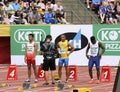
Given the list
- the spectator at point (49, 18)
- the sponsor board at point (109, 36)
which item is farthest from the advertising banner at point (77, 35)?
the spectator at point (49, 18)

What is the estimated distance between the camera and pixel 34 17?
885 inches

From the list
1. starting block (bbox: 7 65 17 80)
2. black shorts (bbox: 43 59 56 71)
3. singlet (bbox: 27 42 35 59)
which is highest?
singlet (bbox: 27 42 35 59)

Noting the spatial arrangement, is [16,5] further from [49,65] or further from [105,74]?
[49,65]

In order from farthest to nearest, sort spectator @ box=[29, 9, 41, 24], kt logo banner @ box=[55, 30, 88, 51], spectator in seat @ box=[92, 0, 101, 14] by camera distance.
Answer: spectator in seat @ box=[92, 0, 101, 14] < spectator @ box=[29, 9, 41, 24] < kt logo banner @ box=[55, 30, 88, 51]

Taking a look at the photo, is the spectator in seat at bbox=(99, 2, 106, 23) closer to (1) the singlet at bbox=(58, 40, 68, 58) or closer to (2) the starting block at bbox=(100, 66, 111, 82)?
(2) the starting block at bbox=(100, 66, 111, 82)

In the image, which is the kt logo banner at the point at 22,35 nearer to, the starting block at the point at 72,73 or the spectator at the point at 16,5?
the spectator at the point at 16,5

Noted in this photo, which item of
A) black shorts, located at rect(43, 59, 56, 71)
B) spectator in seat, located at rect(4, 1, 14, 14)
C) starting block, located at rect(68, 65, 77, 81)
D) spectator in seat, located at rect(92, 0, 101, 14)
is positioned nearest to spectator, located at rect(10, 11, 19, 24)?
spectator in seat, located at rect(4, 1, 14, 14)

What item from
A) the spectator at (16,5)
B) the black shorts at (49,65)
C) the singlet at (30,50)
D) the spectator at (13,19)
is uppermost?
the spectator at (16,5)

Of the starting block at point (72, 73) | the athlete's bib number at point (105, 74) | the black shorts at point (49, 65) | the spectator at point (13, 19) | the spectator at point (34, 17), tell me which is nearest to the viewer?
the black shorts at point (49, 65)

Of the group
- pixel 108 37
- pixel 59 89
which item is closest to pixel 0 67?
pixel 108 37

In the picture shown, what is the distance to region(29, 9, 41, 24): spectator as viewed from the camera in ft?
73.6

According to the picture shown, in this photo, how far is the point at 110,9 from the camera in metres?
25.2

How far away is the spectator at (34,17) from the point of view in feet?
73.6

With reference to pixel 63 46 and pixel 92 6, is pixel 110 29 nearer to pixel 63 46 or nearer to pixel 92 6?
pixel 92 6
